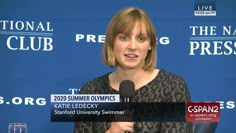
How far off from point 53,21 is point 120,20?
0.58 meters

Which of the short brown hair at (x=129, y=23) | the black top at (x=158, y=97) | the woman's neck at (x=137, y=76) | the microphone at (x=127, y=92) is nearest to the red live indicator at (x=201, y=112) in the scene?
the black top at (x=158, y=97)

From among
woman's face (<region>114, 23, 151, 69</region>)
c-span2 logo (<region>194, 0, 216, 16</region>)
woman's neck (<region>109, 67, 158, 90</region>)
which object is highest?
c-span2 logo (<region>194, 0, 216, 16</region>)

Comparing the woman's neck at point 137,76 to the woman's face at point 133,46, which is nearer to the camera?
the woman's face at point 133,46

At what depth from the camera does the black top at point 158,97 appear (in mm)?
1283

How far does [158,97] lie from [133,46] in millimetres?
207

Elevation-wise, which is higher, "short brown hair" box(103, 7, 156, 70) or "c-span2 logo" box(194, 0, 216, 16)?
"c-span2 logo" box(194, 0, 216, 16)

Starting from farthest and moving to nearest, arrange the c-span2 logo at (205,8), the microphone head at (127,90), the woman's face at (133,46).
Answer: the c-span2 logo at (205,8), the woman's face at (133,46), the microphone head at (127,90)

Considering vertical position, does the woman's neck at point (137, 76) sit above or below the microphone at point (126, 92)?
above

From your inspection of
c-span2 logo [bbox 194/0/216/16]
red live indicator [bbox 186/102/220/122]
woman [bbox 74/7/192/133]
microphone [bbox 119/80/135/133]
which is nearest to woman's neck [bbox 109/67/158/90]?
woman [bbox 74/7/192/133]

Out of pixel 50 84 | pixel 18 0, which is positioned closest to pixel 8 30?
pixel 18 0

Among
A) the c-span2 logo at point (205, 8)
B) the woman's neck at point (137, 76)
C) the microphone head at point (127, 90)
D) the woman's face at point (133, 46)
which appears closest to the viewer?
the microphone head at point (127, 90)

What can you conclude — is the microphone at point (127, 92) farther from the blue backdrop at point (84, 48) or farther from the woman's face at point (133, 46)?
the blue backdrop at point (84, 48)

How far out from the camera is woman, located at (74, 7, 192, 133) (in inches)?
49.7

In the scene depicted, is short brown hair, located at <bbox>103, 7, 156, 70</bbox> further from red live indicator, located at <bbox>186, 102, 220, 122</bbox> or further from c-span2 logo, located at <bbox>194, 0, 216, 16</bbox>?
c-span2 logo, located at <bbox>194, 0, 216, 16</bbox>
